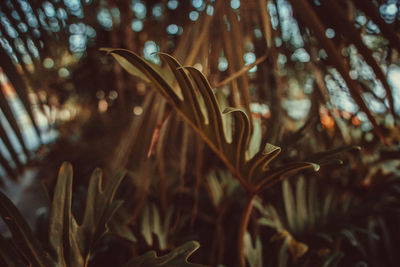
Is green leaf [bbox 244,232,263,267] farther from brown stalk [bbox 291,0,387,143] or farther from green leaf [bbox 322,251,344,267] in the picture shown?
brown stalk [bbox 291,0,387,143]

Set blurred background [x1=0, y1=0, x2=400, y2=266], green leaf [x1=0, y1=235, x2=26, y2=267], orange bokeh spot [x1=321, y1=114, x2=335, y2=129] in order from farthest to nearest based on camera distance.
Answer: orange bokeh spot [x1=321, y1=114, x2=335, y2=129]
blurred background [x1=0, y1=0, x2=400, y2=266]
green leaf [x1=0, y1=235, x2=26, y2=267]

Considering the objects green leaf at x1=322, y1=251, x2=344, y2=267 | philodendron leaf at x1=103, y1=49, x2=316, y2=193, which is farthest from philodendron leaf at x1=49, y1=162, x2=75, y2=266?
green leaf at x1=322, y1=251, x2=344, y2=267

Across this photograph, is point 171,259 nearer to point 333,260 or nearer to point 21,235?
point 21,235

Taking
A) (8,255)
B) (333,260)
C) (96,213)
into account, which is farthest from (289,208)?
(8,255)

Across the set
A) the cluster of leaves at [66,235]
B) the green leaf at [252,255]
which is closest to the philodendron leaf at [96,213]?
the cluster of leaves at [66,235]

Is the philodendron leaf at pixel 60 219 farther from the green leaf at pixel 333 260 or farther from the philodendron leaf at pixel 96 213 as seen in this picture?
the green leaf at pixel 333 260

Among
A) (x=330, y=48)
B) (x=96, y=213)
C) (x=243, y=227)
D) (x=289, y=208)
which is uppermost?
(x=330, y=48)
